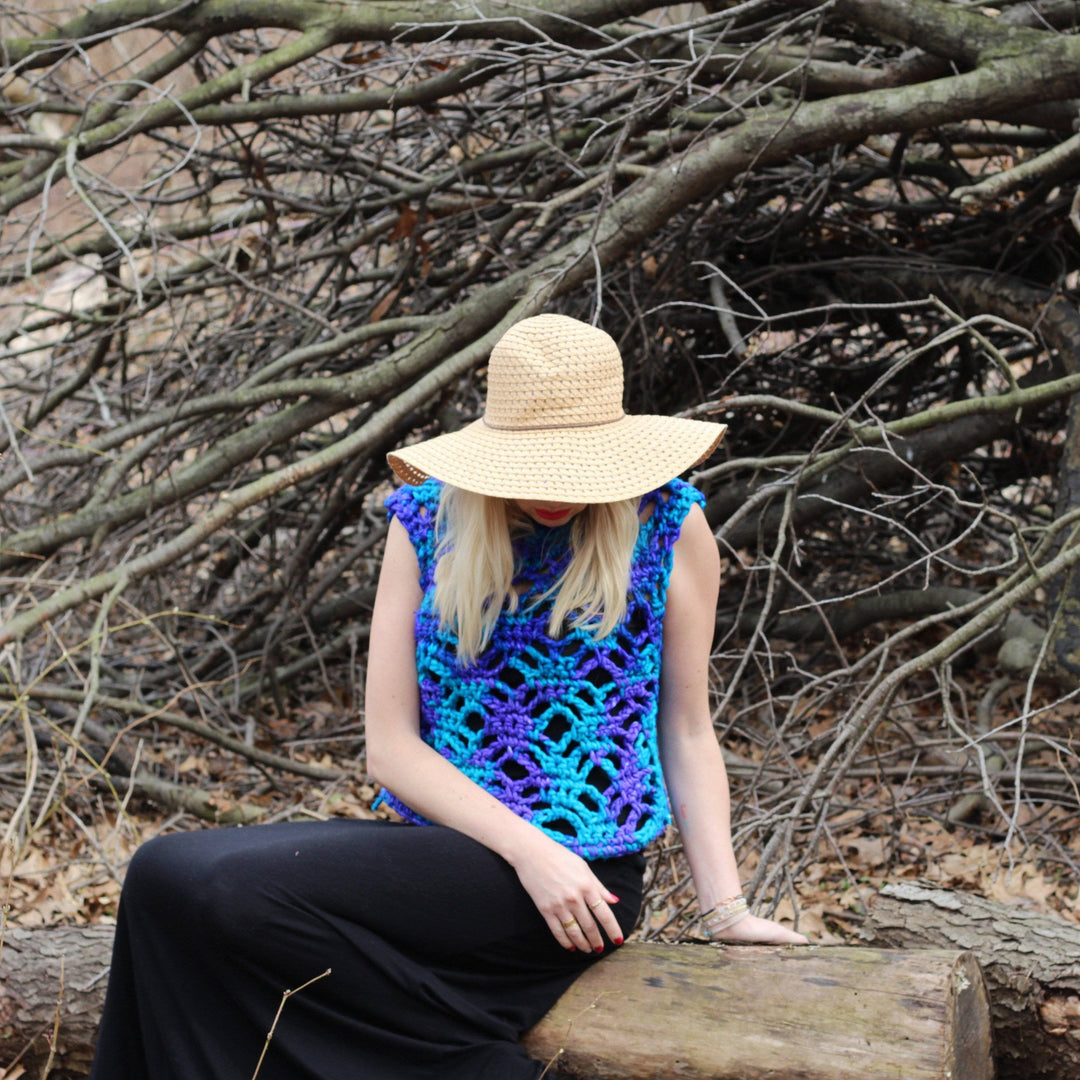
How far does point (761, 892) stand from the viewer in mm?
2502

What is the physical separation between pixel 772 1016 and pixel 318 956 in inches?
27.1

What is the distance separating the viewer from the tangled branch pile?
10.5 feet

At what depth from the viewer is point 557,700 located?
2.08m

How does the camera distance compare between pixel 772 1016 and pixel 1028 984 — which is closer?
pixel 772 1016

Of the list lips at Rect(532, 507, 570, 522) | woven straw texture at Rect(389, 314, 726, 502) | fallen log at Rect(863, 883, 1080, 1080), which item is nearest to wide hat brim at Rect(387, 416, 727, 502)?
woven straw texture at Rect(389, 314, 726, 502)

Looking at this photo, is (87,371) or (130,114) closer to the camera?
(130,114)

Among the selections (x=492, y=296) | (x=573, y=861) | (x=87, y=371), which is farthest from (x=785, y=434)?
(x=573, y=861)

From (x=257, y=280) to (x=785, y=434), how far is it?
83.6 inches

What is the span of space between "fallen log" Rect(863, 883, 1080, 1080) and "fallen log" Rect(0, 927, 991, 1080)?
156 millimetres

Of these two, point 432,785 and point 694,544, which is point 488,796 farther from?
point 694,544

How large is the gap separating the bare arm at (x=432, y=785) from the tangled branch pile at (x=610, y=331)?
2.32 feet

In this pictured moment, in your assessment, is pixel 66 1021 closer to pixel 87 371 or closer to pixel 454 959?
pixel 454 959

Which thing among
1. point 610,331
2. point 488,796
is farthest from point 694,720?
point 610,331

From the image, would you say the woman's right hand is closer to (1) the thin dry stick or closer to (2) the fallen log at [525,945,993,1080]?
(2) the fallen log at [525,945,993,1080]
